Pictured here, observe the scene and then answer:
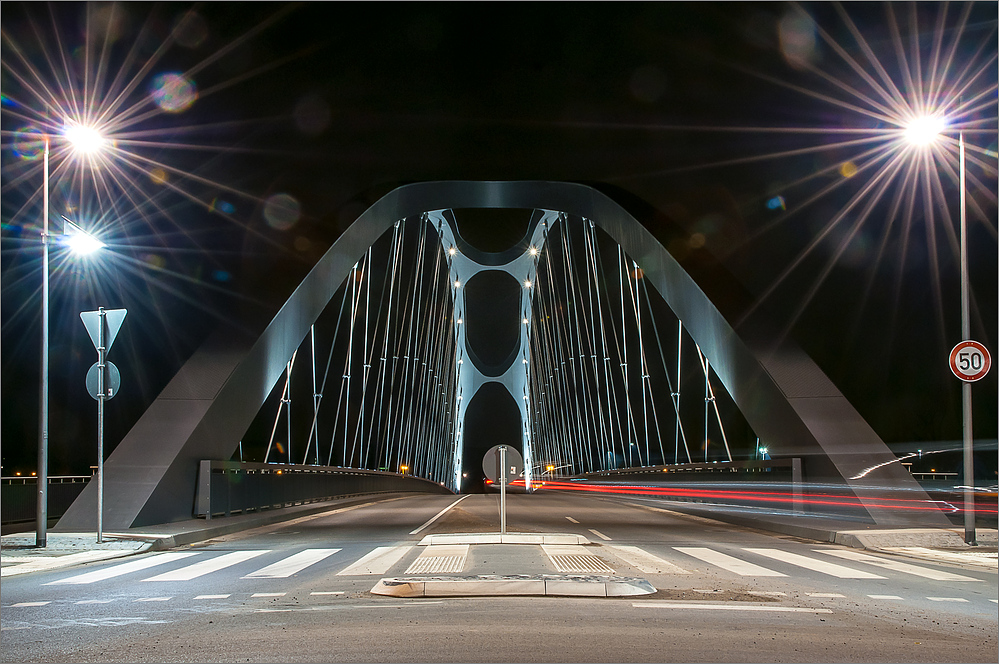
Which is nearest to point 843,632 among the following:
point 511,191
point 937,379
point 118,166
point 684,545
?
point 684,545

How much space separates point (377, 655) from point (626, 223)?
Answer: 22576 mm

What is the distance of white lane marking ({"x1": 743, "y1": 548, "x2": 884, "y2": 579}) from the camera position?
941 centimetres

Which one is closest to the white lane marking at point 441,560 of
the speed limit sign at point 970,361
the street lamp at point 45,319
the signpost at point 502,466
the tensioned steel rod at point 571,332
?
the signpost at point 502,466

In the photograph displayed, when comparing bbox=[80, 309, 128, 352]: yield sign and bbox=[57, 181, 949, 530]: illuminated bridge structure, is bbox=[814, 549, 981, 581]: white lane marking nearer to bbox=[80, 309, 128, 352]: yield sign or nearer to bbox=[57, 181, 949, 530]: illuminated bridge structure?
bbox=[57, 181, 949, 530]: illuminated bridge structure

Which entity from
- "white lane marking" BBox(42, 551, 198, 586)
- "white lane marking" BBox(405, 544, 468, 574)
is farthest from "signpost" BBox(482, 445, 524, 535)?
"white lane marking" BBox(42, 551, 198, 586)

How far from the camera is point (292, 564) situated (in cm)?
1062

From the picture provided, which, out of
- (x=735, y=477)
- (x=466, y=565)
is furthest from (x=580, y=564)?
(x=735, y=477)

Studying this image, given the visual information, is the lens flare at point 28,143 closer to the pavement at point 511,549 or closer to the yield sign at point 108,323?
the yield sign at point 108,323

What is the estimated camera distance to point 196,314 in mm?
24078

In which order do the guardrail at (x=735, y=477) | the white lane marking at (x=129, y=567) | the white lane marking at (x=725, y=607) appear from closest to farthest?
1. the white lane marking at (x=725, y=607)
2. the white lane marking at (x=129, y=567)
3. the guardrail at (x=735, y=477)

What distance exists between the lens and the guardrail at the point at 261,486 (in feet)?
56.6

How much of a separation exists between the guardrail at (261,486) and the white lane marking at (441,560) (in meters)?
6.41

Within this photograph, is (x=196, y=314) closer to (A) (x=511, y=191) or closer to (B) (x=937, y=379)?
(A) (x=511, y=191)

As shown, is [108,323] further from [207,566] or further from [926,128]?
[926,128]
